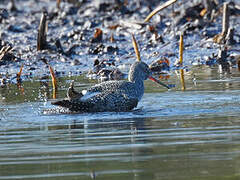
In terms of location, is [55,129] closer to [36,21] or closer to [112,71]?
[112,71]

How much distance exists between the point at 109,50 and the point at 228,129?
375 inches

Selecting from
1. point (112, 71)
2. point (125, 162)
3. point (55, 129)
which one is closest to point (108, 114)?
point (55, 129)

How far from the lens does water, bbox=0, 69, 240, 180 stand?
5691mm

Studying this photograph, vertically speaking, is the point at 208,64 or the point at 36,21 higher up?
the point at 36,21

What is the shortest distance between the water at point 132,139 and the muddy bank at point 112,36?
4.79 m

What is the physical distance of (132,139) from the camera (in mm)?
7031

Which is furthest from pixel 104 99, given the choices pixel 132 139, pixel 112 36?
pixel 112 36

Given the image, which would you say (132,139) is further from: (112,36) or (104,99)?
(112,36)

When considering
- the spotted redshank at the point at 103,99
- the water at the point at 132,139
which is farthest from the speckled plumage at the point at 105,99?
A: the water at the point at 132,139

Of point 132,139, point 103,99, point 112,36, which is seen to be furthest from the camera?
point 112,36

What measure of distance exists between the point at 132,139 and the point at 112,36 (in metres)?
10.7

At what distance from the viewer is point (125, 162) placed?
5.95 meters

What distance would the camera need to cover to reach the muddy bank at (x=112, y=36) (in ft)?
51.6

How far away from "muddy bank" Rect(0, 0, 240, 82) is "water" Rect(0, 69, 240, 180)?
15.7 feet
